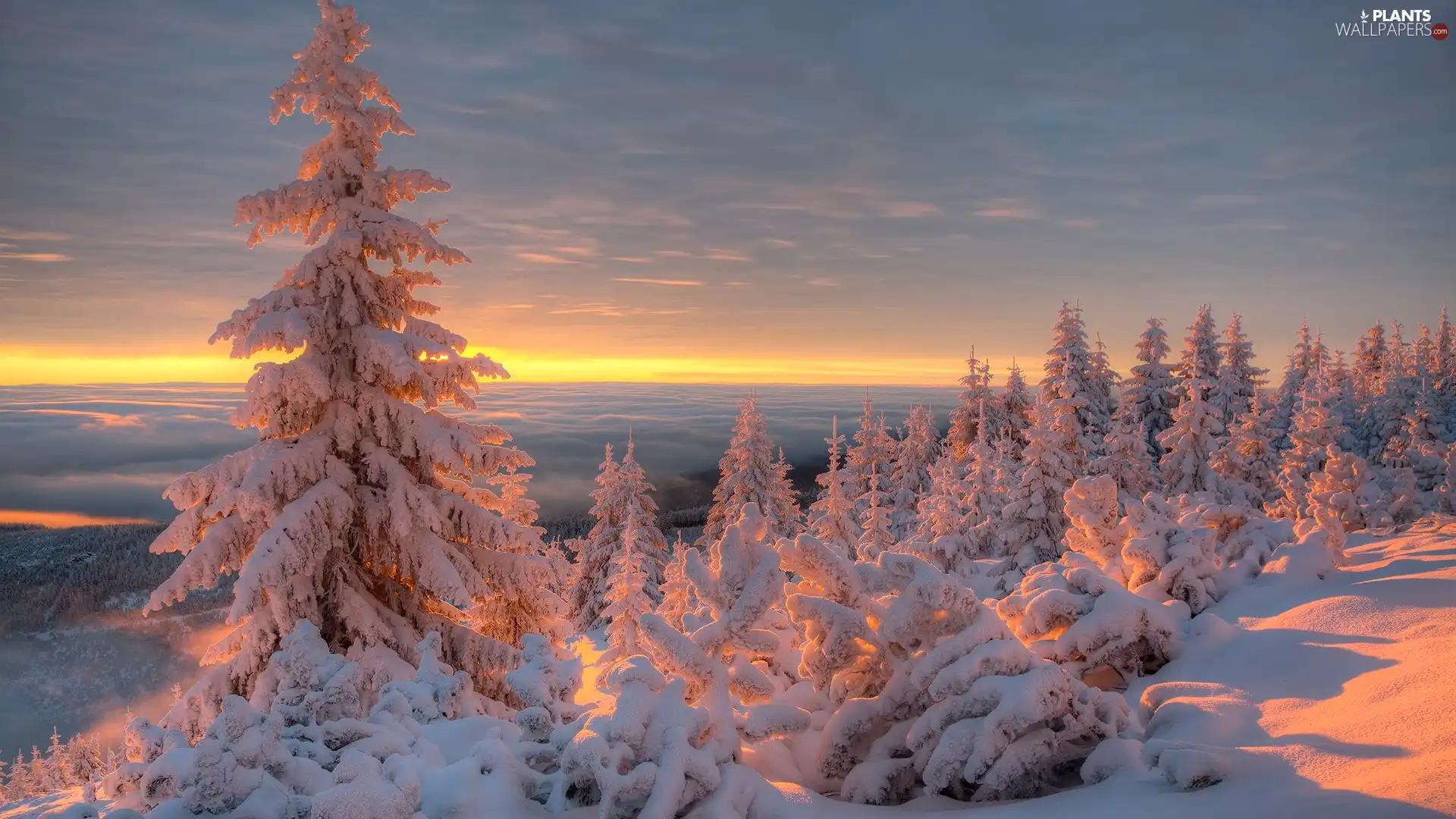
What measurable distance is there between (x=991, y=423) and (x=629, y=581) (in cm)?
2669

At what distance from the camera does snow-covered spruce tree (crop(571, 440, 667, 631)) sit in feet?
113

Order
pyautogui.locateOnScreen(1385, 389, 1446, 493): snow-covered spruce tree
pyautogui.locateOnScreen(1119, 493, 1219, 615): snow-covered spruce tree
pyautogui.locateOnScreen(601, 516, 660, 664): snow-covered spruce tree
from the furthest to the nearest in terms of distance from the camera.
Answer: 1. pyautogui.locateOnScreen(601, 516, 660, 664): snow-covered spruce tree
2. pyautogui.locateOnScreen(1385, 389, 1446, 493): snow-covered spruce tree
3. pyautogui.locateOnScreen(1119, 493, 1219, 615): snow-covered spruce tree

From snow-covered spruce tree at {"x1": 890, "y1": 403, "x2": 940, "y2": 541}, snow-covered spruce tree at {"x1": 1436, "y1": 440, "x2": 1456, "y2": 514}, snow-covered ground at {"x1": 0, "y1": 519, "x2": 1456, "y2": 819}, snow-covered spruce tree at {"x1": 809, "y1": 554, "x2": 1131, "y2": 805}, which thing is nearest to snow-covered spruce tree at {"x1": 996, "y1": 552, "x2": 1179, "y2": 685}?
snow-covered ground at {"x1": 0, "y1": 519, "x2": 1456, "y2": 819}

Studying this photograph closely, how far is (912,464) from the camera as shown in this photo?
154ft

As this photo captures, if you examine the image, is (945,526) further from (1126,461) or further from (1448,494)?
(1448,494)

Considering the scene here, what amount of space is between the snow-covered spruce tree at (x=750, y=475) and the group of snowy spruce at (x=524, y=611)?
466 inches

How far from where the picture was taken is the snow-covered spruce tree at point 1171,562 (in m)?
7.05

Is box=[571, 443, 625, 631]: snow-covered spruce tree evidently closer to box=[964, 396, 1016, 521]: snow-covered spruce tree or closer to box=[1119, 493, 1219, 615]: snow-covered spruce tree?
box=[964, 396, 1016, 521]: snow-covered spruce tree

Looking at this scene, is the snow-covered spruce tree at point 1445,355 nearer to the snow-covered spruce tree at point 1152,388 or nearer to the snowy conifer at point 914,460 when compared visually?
the snow-covered spruce tree at point 1152,388

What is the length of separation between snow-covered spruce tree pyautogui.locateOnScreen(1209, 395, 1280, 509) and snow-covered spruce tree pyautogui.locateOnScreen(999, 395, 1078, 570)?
11134 mm

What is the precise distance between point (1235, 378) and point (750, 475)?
29.9m


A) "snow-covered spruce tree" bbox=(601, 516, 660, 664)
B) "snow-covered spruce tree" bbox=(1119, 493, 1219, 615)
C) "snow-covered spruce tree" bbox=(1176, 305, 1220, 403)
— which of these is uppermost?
"snow-covered spruce tree" bbox=(1176, 305, 1220, 403)

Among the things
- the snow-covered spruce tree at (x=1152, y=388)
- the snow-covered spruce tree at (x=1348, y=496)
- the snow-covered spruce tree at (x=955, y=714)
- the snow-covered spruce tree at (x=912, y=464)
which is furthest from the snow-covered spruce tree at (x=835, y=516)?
the snow-covered spruce tree at (x=955, y=714)

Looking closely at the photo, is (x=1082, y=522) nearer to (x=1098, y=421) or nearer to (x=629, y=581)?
(x=629, y=581)
